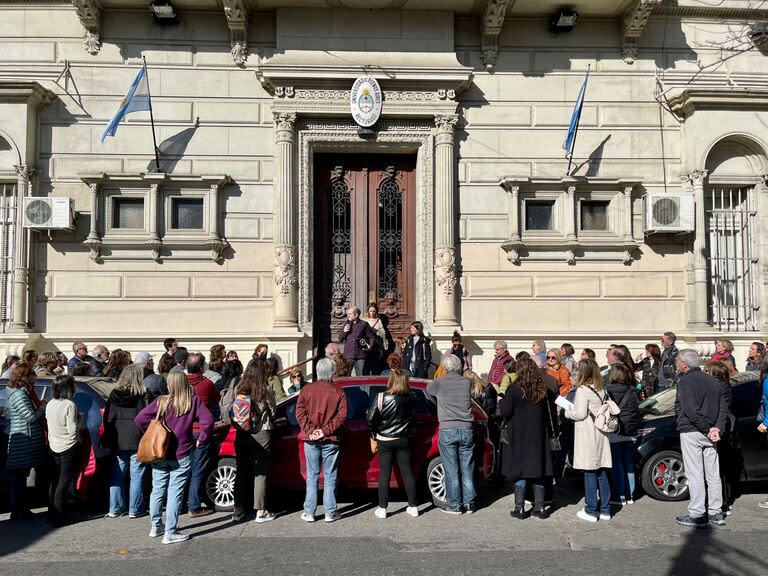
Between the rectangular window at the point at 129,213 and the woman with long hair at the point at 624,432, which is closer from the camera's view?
the woman with long hair at the point at 624,432

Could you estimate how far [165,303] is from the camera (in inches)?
516

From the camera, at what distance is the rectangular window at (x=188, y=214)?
1333 cm

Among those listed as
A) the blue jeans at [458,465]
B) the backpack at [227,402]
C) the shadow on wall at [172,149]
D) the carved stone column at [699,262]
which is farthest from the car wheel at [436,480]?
the shadow on wall at [172,149]

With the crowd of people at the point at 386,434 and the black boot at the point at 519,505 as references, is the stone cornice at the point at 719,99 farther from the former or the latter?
the black boot at the point at 519,505

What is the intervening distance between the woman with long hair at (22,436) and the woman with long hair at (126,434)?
0.75 m

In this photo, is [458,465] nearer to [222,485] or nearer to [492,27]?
[222,485]

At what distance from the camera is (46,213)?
12.6 m

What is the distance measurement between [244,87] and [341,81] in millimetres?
1952

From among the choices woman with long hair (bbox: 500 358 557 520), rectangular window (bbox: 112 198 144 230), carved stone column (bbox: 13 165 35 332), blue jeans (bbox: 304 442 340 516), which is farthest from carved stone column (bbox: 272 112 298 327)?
woman with long hair (bbox: 500 358 557 520)

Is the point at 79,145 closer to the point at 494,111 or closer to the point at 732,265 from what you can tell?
the point at 494,111

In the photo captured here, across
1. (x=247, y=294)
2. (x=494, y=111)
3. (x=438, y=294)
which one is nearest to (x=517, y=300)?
(x=438, y=294)

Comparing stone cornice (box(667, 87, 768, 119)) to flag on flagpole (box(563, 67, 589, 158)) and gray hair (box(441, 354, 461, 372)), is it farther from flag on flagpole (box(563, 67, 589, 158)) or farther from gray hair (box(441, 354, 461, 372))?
gray hair (box(441, 354, 461, 372))

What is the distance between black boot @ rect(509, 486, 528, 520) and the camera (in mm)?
7555

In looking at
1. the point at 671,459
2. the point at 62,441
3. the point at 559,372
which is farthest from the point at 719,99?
the point at 62,441
